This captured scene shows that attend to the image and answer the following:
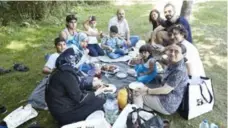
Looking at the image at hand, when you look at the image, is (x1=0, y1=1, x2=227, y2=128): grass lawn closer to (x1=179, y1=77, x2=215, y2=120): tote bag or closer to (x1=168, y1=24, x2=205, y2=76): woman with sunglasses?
(x1=179, y1=77, x2=215, y2=120): tote bag

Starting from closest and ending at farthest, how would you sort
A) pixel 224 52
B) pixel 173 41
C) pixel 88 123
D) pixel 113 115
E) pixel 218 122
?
pixel 88 123 < pixel 113 115 < pixel 218 122 < pixel 173 41 < pixel 224 52

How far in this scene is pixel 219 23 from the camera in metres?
7.44

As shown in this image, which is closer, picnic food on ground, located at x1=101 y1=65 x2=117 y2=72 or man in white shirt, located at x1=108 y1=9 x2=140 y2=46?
picnic food on ground, located at x1=101 y1=65 x2=117 y2=72

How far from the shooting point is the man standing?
487cm

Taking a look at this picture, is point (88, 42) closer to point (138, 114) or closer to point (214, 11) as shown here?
point (138, 114)

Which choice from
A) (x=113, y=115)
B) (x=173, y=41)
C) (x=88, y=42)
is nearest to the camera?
(x=113, y=115)

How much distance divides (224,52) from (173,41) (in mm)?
2132

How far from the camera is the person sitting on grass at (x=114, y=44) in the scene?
5109 millimetres

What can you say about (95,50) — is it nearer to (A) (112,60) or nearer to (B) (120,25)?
(A) (112,60)

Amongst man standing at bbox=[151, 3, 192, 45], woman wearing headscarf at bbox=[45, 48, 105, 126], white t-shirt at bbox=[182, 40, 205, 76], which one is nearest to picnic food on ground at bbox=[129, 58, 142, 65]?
man standing at bbox=[151, 3, 192, 45]

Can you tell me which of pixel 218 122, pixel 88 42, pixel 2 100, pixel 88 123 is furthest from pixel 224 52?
pixel 2 100

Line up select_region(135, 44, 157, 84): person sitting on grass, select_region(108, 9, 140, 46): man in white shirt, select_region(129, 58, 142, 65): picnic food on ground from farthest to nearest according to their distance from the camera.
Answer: select_region(108, 9, 140, 46): man in white shirt → select_region(129, 58, 142, 65): picnic food on ground → select_region(135, 44, 157, 84): person sitting on grass

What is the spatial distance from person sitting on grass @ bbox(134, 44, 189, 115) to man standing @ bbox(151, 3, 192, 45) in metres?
1.26

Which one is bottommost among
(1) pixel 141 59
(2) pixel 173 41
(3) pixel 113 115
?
(3) pixel 113 115
